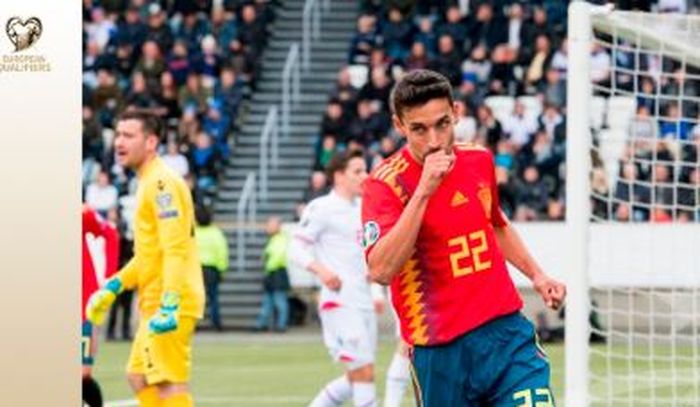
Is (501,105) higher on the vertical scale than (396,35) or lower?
lower

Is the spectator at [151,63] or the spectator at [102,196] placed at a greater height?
the spectator at [151,63]

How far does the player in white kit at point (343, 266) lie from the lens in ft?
50.9

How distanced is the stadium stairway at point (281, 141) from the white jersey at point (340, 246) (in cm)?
1619

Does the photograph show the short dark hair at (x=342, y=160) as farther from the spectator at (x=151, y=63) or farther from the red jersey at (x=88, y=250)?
the spectator at (x=151, y=63)

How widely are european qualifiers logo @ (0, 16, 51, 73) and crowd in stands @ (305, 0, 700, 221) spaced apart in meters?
17.0

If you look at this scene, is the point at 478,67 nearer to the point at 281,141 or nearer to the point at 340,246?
the point at 281,141

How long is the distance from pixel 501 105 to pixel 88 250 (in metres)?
17.4

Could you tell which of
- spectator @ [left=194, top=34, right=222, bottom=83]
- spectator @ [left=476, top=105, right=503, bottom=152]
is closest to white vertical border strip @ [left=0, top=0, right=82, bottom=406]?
spectator @ [left=476, top=105, right=503, bottom=152]

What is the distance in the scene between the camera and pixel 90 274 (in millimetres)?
16031

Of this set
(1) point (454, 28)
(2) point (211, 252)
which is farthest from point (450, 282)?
(1) point (454, 28)

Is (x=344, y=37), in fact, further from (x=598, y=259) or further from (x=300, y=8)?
(x=598, y=259)

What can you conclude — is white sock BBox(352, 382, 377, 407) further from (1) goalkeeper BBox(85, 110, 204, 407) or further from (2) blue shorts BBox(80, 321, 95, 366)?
(1) goalkeeper BBox(85, 110, 204, 407)

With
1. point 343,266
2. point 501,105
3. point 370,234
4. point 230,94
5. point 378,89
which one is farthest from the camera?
point 230,94

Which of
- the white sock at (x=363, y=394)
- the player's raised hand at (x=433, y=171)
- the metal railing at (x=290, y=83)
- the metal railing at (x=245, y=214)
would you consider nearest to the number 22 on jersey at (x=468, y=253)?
the player's raised hand at (x=433, y=171)
